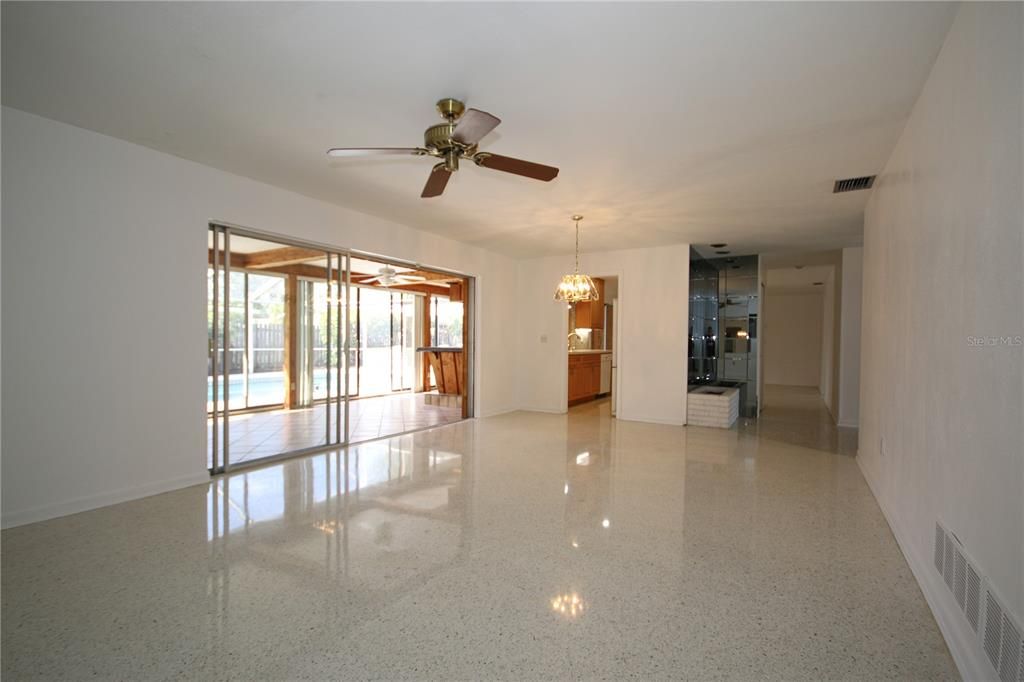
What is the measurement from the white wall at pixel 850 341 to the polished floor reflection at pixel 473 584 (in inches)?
139

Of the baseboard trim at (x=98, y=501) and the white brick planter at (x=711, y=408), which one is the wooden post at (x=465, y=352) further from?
the baseboard trim at (x=98, y=501)

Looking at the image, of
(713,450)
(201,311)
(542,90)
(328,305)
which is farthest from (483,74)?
(713,450)

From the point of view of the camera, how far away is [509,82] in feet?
8.87

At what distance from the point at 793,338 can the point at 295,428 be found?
12.7m

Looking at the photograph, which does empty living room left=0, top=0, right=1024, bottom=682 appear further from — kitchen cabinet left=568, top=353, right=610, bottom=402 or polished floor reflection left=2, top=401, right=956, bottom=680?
kitchen cabinet left=568, top=353, right=610, bottom=402

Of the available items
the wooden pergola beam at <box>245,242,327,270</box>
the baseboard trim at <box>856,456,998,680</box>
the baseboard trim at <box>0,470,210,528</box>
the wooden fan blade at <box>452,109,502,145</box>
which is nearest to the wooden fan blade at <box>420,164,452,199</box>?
the wooden fan blade at <box>452,109,502,145</box>

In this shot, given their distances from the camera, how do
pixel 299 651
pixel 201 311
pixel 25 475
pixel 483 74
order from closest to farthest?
pixel 299 651
pixel 483 74
pixel 25 475
pixel 201 311

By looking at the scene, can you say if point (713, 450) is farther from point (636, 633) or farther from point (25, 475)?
point (25, 475)

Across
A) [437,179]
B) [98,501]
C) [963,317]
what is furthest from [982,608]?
[98,501]

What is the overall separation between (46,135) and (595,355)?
851cm

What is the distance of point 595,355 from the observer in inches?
390

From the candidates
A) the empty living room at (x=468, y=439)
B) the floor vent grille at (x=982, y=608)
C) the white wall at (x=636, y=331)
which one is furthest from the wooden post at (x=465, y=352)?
the floor vent grille at (x=982, y=608)

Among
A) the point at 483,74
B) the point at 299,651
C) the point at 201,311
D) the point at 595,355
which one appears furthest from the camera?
the point at 595,355

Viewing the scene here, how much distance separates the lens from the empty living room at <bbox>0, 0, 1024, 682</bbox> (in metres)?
1.84
